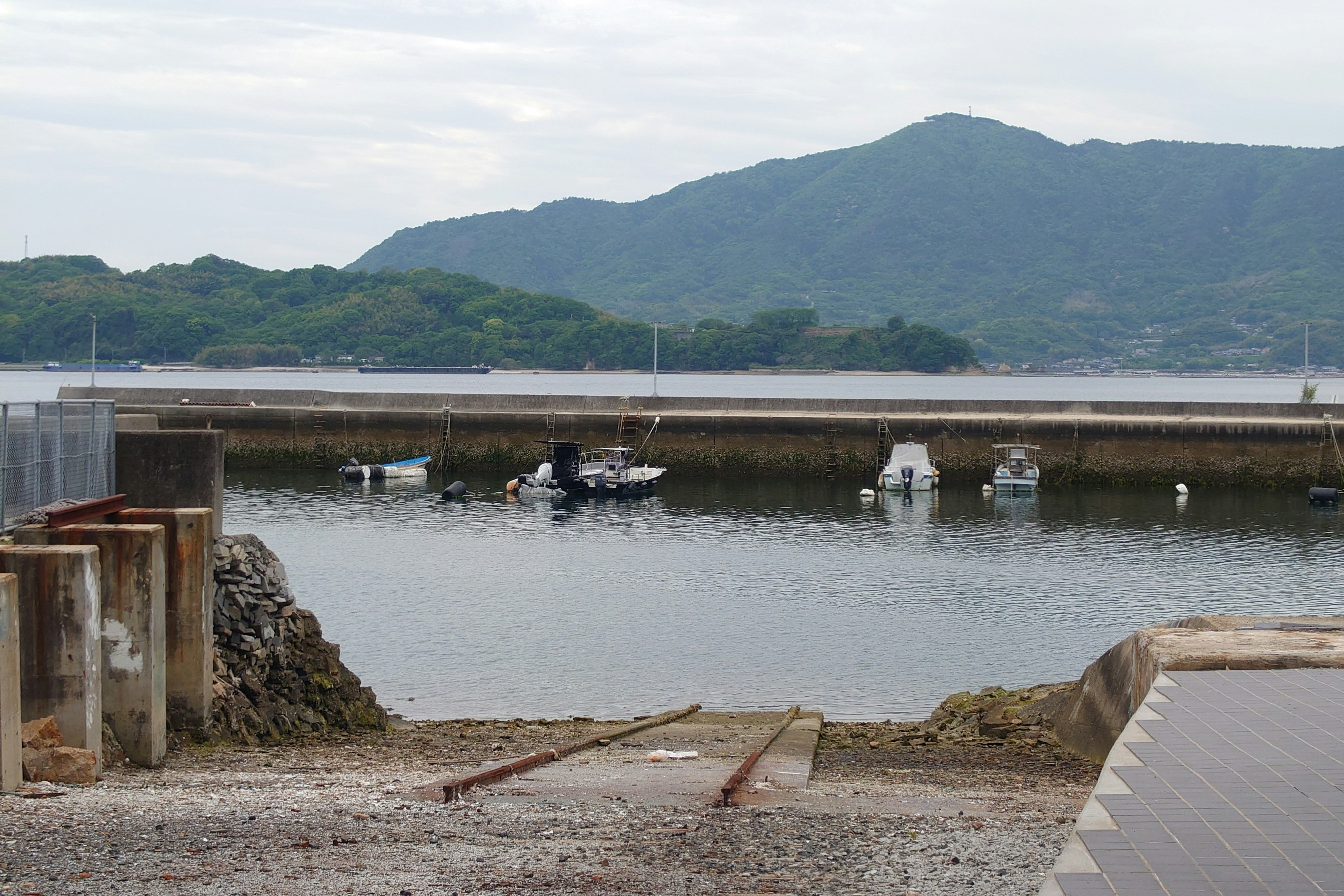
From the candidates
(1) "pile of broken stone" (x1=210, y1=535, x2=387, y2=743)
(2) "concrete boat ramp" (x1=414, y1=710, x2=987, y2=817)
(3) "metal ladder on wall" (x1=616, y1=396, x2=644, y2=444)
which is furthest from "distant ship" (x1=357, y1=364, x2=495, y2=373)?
(2) "concrete boat ramp" (x1=414, y1=710, x2=987, y2=817)

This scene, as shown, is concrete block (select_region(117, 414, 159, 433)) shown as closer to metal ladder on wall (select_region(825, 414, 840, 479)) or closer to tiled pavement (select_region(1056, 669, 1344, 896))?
tiled pavement (select_region(1056, 669, 1344, 896))

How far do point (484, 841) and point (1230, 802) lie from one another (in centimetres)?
421

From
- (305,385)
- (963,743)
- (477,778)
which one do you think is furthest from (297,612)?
(305,385)

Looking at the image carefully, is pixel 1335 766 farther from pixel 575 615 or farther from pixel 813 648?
pixel 575 615

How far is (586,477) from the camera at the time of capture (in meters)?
48.4

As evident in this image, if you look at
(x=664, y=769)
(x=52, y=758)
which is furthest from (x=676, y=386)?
(x=52, y=758)

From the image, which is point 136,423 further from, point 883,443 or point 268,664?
point 883,443

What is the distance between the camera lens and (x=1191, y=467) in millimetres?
49688

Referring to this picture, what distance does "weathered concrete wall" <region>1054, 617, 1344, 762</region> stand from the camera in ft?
32.7

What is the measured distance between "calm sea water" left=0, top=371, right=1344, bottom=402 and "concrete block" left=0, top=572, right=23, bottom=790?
3993 inches

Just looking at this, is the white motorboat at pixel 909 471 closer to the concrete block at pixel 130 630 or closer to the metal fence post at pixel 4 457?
the concrete block at pixel 130 630

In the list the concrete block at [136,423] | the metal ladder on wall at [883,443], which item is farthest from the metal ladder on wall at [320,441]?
the concrete block at [136,423]

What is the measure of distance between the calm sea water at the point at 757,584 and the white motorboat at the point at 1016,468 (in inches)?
38.2

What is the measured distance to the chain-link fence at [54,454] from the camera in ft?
37.3
